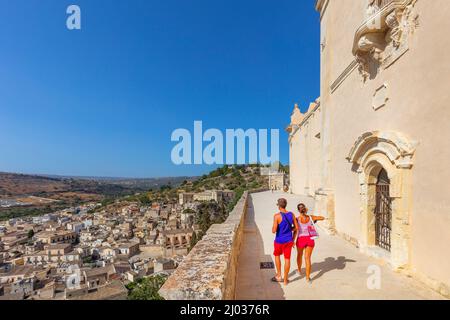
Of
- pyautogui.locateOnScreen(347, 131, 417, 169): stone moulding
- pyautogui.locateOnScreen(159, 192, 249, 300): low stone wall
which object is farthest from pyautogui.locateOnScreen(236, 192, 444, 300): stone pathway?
pyautogui.locateOnScreen(347, 131, 417, 169): stone moulding

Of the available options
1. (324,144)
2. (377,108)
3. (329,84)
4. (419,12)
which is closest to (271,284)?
(377,108)

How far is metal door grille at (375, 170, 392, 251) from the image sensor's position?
5.60 m

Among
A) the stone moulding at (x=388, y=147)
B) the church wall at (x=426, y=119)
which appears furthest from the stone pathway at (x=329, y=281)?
the stone moulding at (x=388, y=147)

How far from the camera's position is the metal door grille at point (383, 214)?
560 cm

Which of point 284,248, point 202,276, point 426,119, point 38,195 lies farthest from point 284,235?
point 38,195

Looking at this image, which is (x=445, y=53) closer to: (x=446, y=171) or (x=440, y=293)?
(x=446, y=171)

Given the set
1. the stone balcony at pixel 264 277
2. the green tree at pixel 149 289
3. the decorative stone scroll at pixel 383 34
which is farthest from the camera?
the green tree at pixel 149 289

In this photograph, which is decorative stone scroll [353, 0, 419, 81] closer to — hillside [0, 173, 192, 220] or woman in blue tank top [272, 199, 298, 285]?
woman in blue tank top [272, 199, 298, 285]

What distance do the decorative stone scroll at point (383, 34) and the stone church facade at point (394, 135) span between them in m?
0.02

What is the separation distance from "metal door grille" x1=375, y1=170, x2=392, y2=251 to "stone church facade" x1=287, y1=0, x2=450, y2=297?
0.9 inches

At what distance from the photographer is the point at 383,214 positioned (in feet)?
19.1

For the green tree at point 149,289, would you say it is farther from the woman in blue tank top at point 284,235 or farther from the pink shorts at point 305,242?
the pink shorts at point 305,242

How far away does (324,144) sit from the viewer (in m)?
9.07

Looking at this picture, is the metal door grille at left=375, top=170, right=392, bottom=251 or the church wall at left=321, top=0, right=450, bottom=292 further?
the metal door grille at left=375, top=170, right=392, bottom=251
